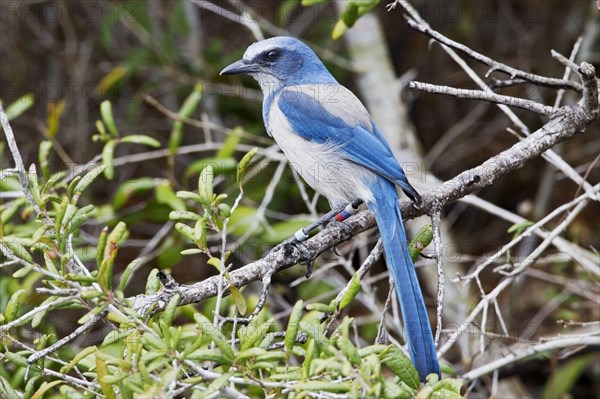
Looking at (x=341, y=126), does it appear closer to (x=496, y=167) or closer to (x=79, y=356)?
(x=496, y=167)

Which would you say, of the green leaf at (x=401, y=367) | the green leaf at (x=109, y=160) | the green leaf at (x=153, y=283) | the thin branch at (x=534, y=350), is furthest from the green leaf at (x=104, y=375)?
the thin branch at (x=534, y=350)

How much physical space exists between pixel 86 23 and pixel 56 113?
2.86 meters

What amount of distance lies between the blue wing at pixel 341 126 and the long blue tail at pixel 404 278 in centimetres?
16

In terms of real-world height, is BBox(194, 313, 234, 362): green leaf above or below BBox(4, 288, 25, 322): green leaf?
above

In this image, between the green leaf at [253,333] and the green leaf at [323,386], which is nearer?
the green leaf at [323,386]

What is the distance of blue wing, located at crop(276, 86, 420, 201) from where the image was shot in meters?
3.84

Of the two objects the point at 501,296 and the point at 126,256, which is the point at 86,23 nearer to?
the point at 126,256

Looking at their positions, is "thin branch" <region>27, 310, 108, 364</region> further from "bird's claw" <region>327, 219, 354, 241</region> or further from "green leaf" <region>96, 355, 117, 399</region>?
"bird's claw" <region>327, 219, 354, 241</region>

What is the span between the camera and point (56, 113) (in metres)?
4.72

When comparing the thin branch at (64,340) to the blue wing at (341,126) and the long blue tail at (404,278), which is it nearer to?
the long blue tail at (404,278)

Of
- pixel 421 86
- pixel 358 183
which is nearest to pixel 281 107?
pixel 358 183

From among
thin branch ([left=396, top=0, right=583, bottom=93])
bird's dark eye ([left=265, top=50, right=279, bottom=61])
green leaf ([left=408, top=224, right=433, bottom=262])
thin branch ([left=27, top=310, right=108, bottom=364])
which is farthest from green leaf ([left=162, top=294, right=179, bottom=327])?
bird's dark eye ([left=265, top=50, right=279, bottom=61])

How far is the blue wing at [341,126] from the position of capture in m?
3.84

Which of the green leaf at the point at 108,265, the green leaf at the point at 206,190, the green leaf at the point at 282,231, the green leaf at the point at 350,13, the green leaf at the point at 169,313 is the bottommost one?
the green leaf at the point at 282,231
